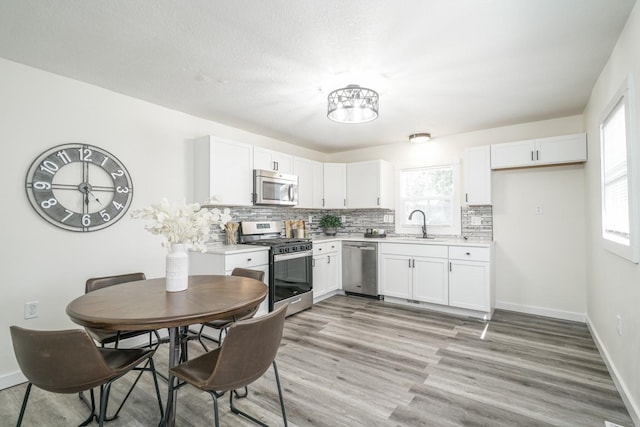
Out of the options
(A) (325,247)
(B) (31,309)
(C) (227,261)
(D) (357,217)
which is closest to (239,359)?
(C) (227,261)

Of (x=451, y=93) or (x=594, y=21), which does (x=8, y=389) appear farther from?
(x=594, y=21)

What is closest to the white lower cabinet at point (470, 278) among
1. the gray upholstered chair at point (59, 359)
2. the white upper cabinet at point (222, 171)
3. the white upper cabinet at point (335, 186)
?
the white upper cabinet at point (335, 186)

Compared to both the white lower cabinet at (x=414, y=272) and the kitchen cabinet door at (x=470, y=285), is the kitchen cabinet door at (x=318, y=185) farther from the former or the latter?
the kitchen cabinet door at (x=470, y=285)

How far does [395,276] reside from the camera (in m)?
4.37


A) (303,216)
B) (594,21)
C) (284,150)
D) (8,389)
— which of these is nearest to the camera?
(594,21)

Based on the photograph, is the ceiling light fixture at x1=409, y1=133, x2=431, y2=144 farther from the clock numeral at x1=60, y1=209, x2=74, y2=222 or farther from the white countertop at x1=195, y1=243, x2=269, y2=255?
the clock numeral at x1=60, y1=209, x2=74, y2=222

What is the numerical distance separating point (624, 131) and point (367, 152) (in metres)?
3.57

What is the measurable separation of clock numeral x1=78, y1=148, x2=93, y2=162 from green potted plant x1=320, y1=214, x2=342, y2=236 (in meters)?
3.38

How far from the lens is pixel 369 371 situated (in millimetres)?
2531

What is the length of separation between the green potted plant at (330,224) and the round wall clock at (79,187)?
3.00 meters

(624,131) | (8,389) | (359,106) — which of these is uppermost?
(359,106)

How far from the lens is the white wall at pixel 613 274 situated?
6.01 feet

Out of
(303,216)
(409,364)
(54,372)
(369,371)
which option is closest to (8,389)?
(54,372)

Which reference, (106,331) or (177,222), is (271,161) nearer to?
(177,222)
